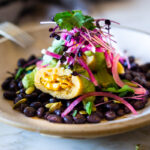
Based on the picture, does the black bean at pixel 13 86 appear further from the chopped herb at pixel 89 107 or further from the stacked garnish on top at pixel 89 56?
the chopped herb at pixel 89 107

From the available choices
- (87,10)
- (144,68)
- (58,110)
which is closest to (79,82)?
(58,110)

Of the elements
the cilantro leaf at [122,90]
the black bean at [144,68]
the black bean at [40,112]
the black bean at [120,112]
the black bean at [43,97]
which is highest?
the black bean at [144,68]

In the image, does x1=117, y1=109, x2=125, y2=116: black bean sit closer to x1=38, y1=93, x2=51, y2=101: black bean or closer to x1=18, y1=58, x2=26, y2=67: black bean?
x1=38, y1=93, x2=51, y2=101: black bean

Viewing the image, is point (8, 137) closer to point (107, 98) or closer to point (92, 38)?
point (107, 98)

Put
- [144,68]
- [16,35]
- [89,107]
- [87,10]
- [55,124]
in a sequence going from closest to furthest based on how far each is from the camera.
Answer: [55,124]
[89,107]
[144,68]
[16,35]
[87,10]

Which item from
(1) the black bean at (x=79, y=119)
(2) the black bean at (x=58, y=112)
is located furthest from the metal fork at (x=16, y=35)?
(1) the black bean at (x=79, y=119)

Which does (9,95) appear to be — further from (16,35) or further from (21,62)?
(16,35)

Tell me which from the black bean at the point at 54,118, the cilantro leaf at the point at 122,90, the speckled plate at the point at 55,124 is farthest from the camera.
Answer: the cilantro leaf at the point at 122,90
